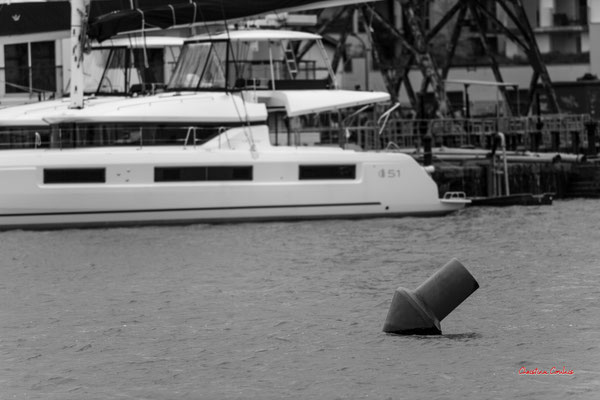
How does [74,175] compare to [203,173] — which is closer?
[74,175]

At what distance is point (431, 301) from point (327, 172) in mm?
15424

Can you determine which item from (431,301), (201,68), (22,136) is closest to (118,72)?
(201,68)

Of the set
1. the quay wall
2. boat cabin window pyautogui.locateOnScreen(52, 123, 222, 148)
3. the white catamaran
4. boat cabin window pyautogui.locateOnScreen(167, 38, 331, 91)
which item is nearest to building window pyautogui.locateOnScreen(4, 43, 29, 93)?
the white catamaran

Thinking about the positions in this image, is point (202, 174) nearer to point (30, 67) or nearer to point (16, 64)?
point (30, 67)

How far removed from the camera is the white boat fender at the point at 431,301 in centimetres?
1894

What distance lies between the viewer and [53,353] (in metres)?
18.8

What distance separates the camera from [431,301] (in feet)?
63.2

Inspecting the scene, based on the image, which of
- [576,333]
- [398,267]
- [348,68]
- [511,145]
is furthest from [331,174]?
[348,68]

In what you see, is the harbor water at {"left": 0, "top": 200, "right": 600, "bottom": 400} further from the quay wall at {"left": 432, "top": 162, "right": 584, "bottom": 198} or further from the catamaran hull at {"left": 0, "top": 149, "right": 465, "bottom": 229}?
the quay wall at {"left": 432, "top": 162, "right": 584, "bottom": 198}

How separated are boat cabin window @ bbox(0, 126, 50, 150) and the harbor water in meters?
2.30

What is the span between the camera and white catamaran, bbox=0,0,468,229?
3288 centimetres

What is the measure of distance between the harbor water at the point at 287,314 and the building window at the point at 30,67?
37.7ft

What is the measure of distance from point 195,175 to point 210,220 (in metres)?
1.24

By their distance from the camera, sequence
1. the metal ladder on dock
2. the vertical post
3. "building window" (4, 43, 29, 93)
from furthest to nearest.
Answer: "building window" (4, 43, 29, 93) < the vertical post < the metal ladder on dock
